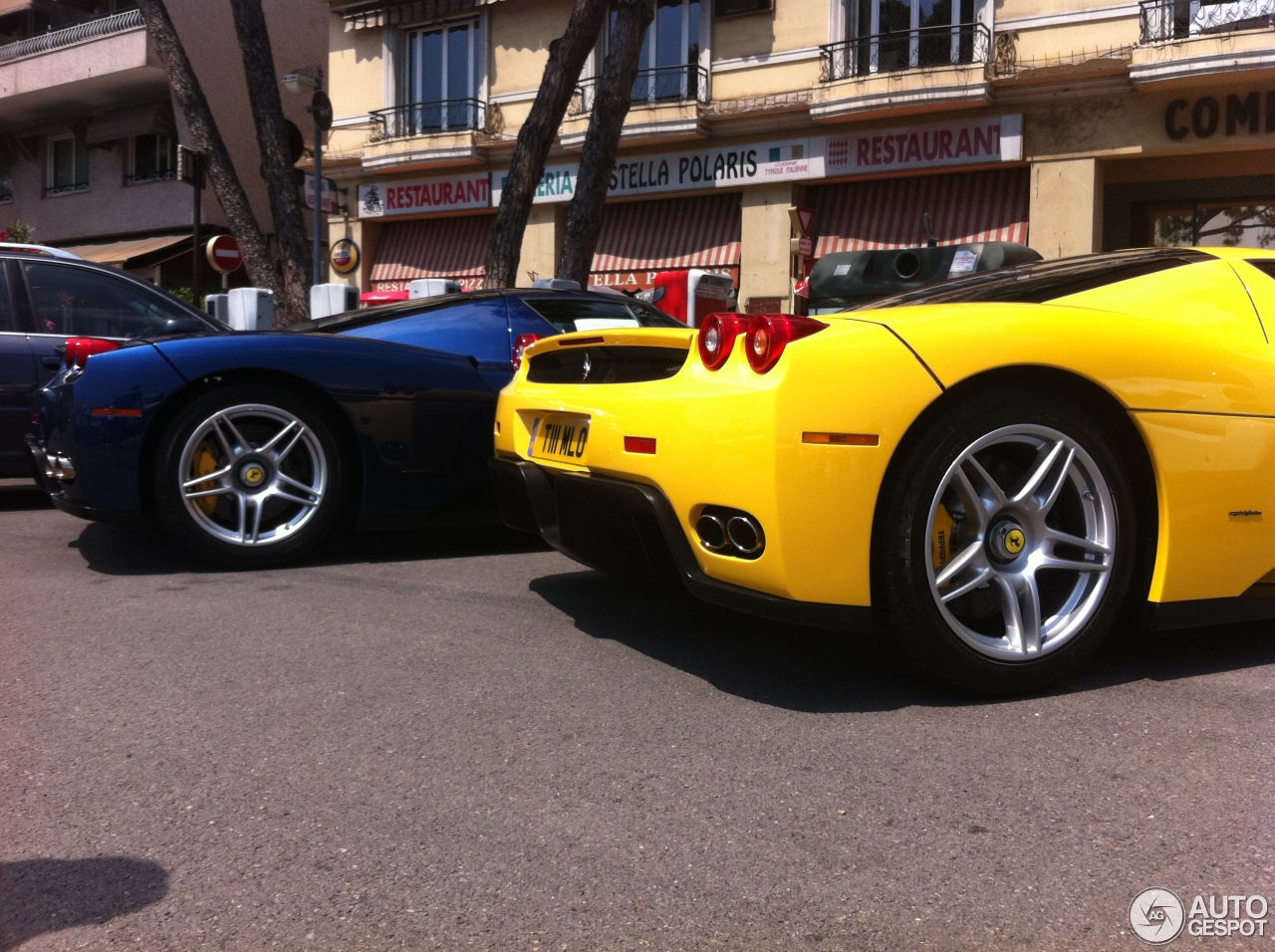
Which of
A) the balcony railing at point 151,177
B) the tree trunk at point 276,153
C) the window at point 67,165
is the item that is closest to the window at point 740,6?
the tree trunk at point 276,153

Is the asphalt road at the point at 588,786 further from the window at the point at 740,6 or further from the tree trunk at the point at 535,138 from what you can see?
the window at the point at 740,6

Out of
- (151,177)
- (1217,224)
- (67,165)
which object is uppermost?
(67,165)

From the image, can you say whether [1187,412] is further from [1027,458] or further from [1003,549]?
[1003,549]

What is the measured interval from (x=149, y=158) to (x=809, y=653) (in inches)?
1072

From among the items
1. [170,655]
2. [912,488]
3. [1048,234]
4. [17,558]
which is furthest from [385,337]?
[1048,234]

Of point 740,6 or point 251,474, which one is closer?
point 251,474

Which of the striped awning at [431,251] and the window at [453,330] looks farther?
the striped awning at [431,251]

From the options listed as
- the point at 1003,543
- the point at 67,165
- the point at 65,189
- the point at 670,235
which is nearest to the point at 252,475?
the point at 1003,543

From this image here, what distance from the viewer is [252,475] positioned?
4.82 metres

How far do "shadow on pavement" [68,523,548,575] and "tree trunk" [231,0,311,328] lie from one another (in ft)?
24.3

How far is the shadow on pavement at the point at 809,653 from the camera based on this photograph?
10.6 ft

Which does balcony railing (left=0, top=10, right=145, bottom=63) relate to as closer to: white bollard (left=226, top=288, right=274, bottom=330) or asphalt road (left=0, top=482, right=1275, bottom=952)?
white bollard (left=226, top=288, right=274, bottom=330)

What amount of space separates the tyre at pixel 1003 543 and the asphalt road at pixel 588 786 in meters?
0.14

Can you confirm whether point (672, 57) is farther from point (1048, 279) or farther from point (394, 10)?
point (1048, 279)
